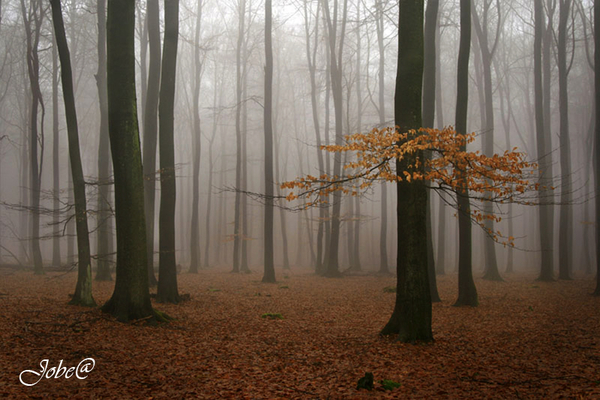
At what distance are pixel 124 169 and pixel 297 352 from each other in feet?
15.5

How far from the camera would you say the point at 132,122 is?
8062 mm

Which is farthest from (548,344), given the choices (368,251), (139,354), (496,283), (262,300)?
(368,251)

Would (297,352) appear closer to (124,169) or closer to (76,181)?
(124,169)

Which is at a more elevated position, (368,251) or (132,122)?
(132,122)

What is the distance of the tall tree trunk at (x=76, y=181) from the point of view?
916 centimetres

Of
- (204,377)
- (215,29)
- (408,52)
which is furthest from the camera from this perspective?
(215,29)

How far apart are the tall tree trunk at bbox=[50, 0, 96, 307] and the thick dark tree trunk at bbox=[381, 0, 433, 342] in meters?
6.73

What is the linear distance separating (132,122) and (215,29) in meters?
23.2

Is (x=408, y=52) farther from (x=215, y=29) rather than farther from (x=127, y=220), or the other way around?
(x=215, y=29)

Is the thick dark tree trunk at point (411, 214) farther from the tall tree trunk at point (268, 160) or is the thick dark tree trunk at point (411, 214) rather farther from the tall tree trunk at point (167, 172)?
the tall tree trunk at point (268, 160)

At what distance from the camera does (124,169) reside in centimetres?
791
